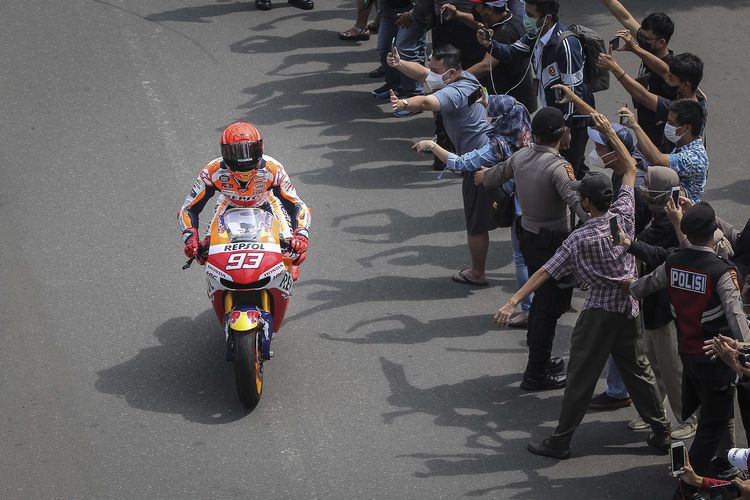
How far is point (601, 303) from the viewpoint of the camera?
726cm

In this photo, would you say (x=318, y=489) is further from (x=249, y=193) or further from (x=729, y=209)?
(x=729, y=209)

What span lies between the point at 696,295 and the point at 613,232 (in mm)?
659

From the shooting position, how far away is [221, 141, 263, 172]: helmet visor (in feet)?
27.3

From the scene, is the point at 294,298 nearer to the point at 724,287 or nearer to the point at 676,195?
the point at 676,195

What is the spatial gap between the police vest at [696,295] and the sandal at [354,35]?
8.58 meters

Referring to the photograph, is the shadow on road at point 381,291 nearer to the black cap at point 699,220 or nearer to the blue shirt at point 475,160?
the blue shirt at point 475,160

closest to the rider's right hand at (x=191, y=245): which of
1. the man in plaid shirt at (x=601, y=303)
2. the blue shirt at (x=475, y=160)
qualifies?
the blue shirt at (x=475, y=160)

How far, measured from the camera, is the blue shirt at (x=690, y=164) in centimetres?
805

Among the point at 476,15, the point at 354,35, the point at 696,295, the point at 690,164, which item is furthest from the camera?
the point at 354,35

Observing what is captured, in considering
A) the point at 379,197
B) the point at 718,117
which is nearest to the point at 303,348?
the point at 379,197

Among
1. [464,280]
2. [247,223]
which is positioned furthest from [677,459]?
[464,280]

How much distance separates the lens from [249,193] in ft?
28.1

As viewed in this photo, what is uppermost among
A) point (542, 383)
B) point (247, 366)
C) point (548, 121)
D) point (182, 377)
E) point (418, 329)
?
point (548, 121)

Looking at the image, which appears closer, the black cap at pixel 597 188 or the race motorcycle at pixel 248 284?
the black cap at pixel 597 188
